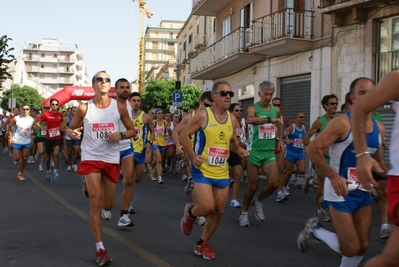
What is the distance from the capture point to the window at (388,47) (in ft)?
53.7

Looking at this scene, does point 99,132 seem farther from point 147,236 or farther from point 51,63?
point 51,63

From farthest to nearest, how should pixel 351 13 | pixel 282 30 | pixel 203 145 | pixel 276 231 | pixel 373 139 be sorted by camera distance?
pixel 282 30 → pixel 351 13 → pixel 276 231 → pixel 203 145 → pixel 373 139

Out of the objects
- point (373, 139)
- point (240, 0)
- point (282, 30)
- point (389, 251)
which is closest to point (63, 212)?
point (373, 139)

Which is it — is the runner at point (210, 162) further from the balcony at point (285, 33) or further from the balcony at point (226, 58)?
the balcony at point (226, 58)

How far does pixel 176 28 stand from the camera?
12738 centimetres

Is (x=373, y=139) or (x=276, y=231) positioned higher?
(x=373, y=139)

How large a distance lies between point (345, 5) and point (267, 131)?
8.96m

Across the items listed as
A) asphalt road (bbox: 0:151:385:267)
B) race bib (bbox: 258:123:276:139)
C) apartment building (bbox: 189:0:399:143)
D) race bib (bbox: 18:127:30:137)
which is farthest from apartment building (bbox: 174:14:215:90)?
race bib (bbox: 258:123:276:139)

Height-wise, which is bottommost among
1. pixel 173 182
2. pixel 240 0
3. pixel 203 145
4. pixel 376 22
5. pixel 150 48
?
pixel 173 182

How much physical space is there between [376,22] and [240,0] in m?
10.4

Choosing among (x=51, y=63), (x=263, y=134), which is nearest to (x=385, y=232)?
(x=263, y=134)

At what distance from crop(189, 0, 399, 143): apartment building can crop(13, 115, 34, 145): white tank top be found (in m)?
8.47

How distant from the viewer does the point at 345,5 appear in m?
16.9

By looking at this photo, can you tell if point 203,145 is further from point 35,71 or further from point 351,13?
point 35,71
